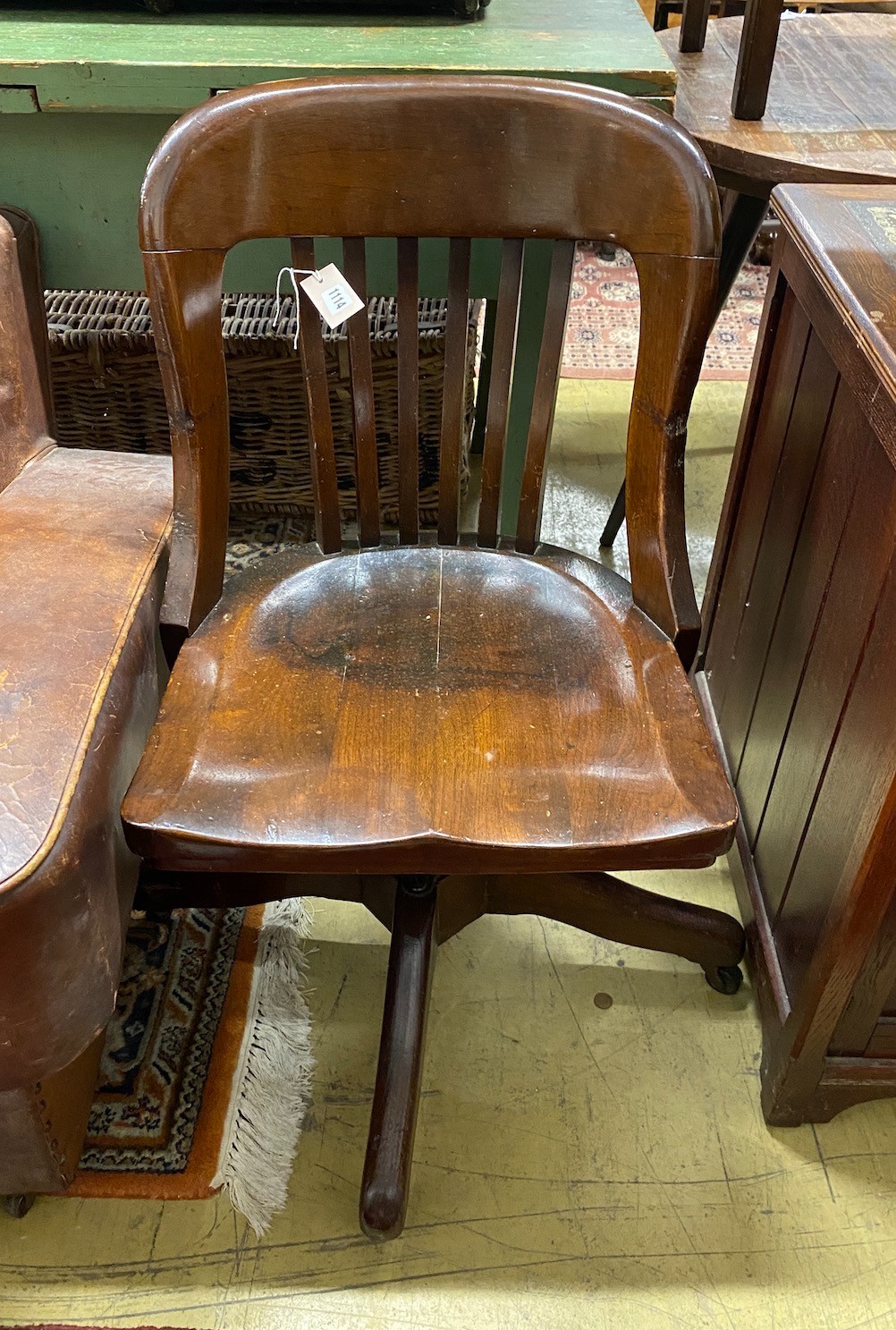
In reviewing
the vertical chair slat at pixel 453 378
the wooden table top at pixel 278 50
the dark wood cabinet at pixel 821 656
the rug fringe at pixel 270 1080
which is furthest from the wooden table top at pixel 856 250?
the rug fringe at pixel 270 1080

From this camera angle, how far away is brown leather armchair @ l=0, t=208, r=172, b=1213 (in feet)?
2.56

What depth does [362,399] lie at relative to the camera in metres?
1.08

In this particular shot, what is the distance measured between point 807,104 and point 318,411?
2.86ft

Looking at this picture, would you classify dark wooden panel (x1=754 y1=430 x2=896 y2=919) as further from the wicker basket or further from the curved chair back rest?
the wicker basket

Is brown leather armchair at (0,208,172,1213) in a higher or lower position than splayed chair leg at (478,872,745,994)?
higher

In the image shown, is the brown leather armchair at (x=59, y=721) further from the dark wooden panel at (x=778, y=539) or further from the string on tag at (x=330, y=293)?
the dark wooden panel at (x=778, y=539)

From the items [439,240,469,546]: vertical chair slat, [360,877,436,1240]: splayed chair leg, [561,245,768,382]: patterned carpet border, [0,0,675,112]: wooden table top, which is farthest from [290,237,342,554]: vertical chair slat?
[561,245,768,382]: patterned carpet border

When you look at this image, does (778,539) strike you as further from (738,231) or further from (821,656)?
(738,231)

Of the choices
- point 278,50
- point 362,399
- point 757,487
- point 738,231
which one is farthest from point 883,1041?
point 278,50

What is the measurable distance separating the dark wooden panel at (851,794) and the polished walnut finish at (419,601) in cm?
13

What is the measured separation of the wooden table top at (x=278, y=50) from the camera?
114 cm

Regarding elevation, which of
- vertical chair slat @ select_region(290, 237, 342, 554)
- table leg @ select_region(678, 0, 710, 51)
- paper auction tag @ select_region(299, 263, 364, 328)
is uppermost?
table leg @ select_region(678, 0, 710, 51)

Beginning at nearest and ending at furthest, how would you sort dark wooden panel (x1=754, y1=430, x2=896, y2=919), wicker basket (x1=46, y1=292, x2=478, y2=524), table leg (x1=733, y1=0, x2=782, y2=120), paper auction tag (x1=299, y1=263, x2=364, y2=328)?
dark wooden panel (x1=754, y1=430, x2=896, y2=919) → paper auction tag (x1=299, y1=263, x2=364, y2=328) → table leg (x1=733, y1=0, x2=782, y2=120) → wicker basket (x1=46, y1=292, x2=478, y2=524)

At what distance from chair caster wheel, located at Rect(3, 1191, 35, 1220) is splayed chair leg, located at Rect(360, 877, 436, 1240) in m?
0.34
